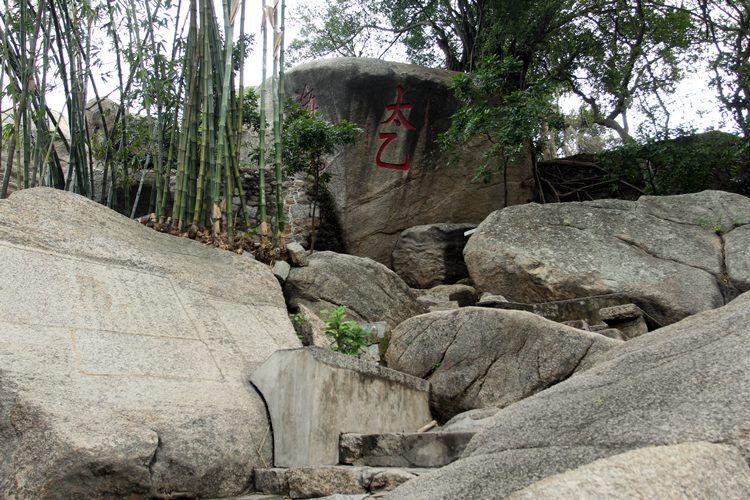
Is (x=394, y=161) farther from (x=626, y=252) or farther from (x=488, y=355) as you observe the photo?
(x=488, y=355)

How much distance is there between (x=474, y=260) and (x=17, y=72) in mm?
4208

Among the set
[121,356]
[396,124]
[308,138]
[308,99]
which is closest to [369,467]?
[121,356]

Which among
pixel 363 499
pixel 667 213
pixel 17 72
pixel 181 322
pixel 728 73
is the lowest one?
pixel 363 499

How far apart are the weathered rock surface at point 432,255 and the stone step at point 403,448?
17.7 feet

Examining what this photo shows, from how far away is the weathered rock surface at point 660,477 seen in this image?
1264 millimetres

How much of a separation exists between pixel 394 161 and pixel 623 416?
758 centimetres

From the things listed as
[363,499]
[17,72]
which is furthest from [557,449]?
[17,72]

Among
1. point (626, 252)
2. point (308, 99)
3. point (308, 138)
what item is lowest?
point (626, 252)

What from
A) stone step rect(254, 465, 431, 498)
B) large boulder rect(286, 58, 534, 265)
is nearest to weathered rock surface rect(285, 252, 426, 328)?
large boulder rect(286, 58, 534, 265)

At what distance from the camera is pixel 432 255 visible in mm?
8430

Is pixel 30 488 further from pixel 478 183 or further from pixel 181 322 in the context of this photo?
pixel 478 183

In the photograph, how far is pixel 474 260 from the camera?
662cm

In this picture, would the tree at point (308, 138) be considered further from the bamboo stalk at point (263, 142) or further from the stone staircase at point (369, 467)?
the stone staircase at point (369, 467)

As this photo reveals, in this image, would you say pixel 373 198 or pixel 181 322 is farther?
pixel 373 198
